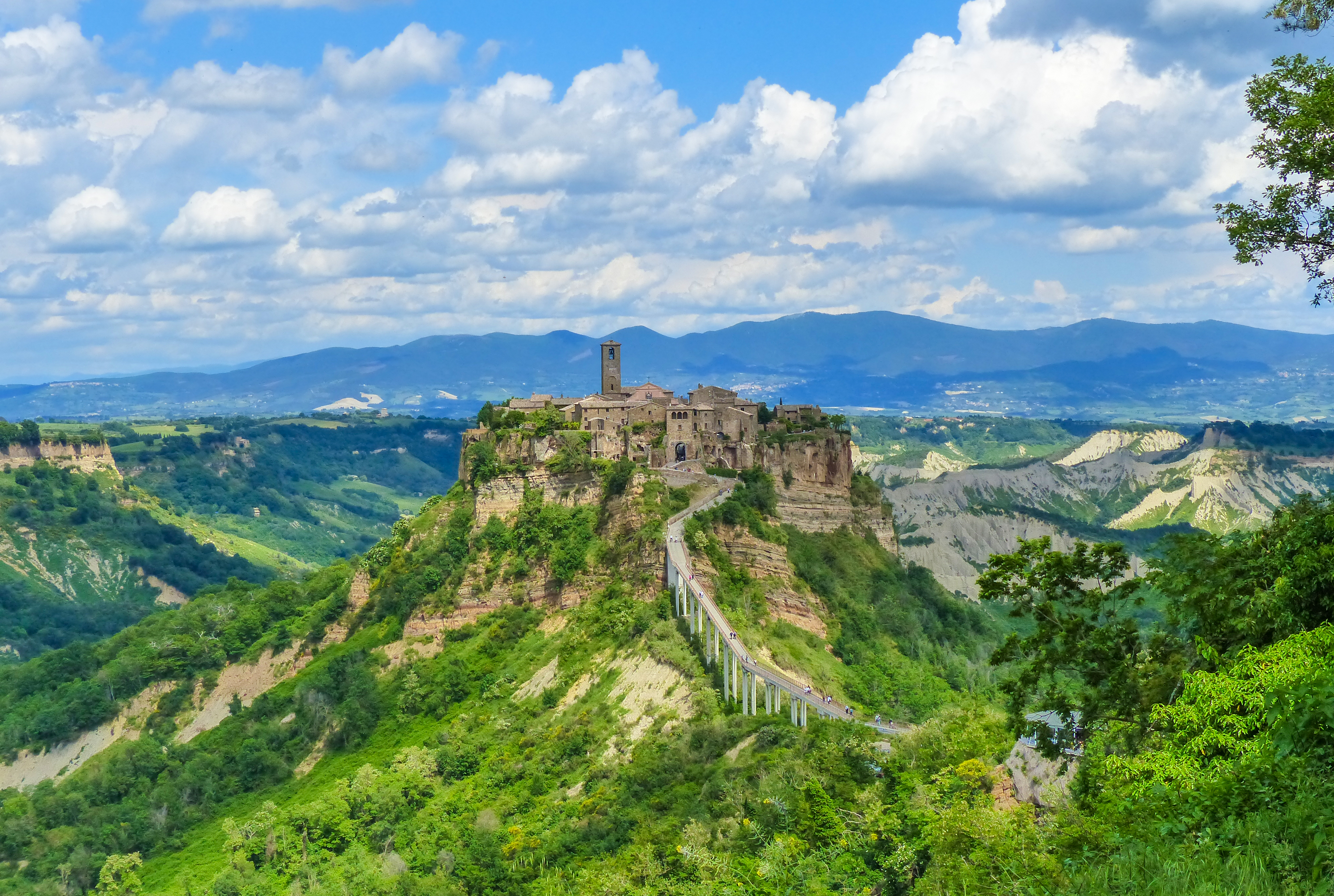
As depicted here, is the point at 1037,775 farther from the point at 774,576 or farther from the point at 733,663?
the point at 774,576

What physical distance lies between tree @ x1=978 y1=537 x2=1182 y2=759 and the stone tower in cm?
6488

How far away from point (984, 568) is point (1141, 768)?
4882 inches

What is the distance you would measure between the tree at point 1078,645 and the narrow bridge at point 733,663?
18.7 metres

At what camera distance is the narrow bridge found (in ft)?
172

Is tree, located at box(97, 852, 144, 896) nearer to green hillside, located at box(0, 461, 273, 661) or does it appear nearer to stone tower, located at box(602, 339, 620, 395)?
stone tower, located at box(602, 339, 620, 395)

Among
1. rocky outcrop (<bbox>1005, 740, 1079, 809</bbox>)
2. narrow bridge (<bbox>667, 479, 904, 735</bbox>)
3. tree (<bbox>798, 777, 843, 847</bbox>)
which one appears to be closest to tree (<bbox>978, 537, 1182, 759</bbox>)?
rocky outcrop (<bbox>1005, 740, 1079, 809</bbox>)

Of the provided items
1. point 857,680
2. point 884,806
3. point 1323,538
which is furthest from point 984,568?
point 1323,538

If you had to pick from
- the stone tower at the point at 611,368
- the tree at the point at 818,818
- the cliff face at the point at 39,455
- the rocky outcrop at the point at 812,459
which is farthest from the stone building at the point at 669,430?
the cliff face at the point at 39,455

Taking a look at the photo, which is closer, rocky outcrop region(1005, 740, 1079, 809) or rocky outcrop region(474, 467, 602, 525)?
rocky outcrop region(1005, 740, 1079, 809)

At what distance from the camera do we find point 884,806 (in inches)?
1513

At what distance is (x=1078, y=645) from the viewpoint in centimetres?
2955

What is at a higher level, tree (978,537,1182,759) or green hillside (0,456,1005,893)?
tree (978,537,1182,759)

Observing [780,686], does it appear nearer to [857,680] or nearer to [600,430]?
[857,680]

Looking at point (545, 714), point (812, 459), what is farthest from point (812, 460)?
point (545, 714)
